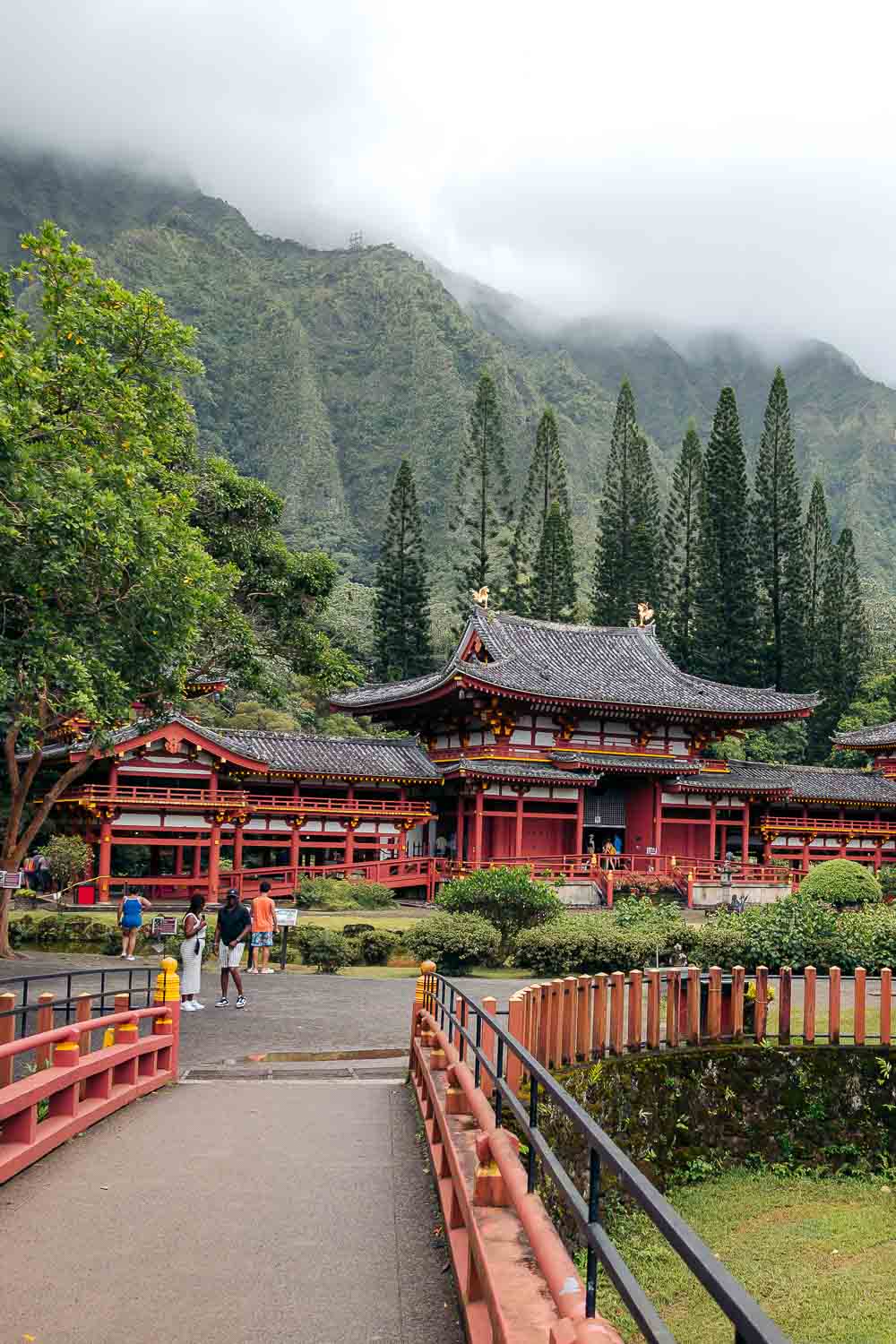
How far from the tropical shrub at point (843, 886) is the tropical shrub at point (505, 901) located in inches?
312

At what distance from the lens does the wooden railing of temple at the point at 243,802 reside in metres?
30.2

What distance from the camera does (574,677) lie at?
133 feet

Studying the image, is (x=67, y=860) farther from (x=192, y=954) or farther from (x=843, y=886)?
(x=843, y=886)

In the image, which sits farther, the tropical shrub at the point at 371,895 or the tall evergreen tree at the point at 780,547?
the tall evergreen tree at the point at 780,547

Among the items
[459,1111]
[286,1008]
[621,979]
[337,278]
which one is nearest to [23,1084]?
[459,1111]

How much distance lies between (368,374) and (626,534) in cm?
7108

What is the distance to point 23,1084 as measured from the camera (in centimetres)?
777

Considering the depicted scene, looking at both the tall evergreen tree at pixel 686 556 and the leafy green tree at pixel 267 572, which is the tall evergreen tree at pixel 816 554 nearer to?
the tall evergreen tree at pixel 686 556

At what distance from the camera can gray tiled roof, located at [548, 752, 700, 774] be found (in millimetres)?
37906

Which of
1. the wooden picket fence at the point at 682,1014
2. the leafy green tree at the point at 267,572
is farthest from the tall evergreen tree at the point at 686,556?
the wooden picket fence at the point at 682,1014

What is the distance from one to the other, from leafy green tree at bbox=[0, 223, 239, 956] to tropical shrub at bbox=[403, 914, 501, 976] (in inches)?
250

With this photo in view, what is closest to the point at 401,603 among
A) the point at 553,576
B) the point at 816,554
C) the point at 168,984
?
the point at 553,576

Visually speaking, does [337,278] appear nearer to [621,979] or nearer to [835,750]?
[835,750]

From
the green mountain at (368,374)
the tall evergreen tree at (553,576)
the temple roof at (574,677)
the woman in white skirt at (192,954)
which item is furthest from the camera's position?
the green mountain at (368,374)
